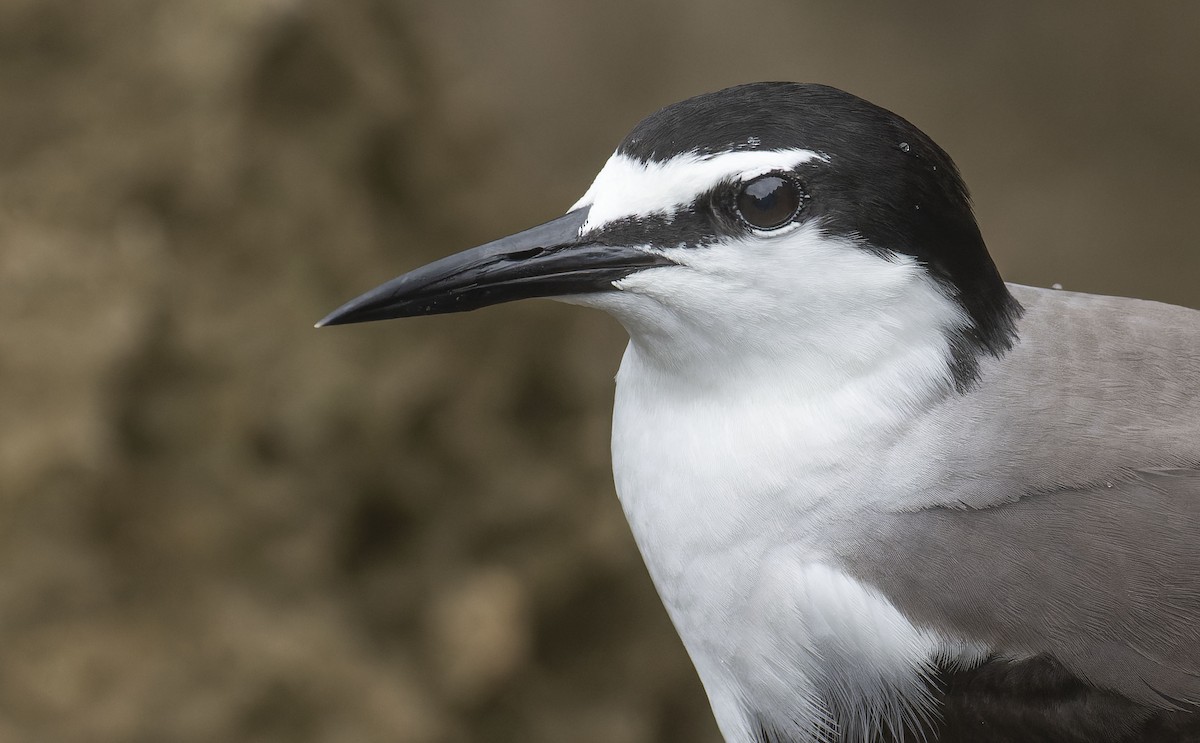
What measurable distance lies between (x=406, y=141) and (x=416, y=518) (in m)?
1.39

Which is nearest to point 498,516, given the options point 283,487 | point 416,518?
point 416,518

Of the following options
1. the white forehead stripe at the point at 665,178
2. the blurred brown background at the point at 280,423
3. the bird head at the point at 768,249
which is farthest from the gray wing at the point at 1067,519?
the blurred brown background at the point at 280,423

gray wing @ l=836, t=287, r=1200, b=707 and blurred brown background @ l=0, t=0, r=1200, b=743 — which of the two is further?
blurred brown background @ l=0, t=0, r=1200, b=743

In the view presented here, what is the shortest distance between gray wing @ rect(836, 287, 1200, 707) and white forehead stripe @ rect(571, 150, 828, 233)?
0.63 m

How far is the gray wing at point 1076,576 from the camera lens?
2.14 metres

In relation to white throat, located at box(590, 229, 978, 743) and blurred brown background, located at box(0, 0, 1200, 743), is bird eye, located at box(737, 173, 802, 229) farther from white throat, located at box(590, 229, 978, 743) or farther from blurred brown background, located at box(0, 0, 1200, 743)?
blurred brown background, located at box(0, 0, 1200, 743)

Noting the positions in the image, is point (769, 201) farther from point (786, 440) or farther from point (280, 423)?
point (280, 423)

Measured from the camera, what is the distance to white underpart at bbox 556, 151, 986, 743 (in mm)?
2299

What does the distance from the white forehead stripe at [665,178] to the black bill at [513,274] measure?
6cm

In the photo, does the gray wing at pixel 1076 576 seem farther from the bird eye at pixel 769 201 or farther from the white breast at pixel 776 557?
the bird eye at pixel 769 201

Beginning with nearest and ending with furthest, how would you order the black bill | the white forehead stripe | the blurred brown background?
the white forehead stripe
the black bill
the blurred brown background

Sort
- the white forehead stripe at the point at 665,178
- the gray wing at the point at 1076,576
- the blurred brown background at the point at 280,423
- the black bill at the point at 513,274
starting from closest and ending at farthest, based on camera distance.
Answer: the gray wing at the point at 1076,576, the white forehead stripe at the point at 665,178, the black bill at the point at 513,274, the blurred brown background at the point at 280,423

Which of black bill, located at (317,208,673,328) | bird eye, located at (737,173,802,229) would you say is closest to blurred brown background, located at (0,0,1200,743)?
black bill, located at (317,208,673,328)

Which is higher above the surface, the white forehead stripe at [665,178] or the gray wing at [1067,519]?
the white forehead stripe at [665,178]
